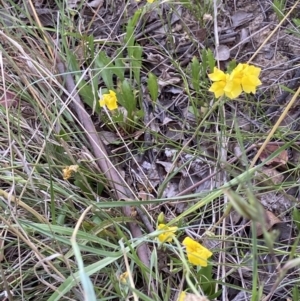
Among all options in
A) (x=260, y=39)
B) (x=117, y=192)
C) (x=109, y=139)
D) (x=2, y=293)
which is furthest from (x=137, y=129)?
(x=2, y=293)

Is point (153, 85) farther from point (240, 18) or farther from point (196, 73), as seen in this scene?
point (240, 18)

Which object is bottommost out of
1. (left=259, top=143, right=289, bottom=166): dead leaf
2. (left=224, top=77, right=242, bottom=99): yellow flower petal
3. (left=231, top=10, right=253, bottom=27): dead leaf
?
(left=259, top=143, right=289, bottom=166): dead leaf

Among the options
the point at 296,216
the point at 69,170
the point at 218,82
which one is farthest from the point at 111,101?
the point at 296,216

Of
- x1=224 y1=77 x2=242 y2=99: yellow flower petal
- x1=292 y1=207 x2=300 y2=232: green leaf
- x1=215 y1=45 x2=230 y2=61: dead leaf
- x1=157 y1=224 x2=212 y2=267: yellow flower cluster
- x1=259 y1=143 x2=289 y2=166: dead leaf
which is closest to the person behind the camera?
x1=157 y1=224 x2=212 y2=267: yellow flower cluster

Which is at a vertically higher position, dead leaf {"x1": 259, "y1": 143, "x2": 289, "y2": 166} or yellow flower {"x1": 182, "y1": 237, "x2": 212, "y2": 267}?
yellow flower {"x1": 182, "y1": 237, "x2": 212, "y2": 267}

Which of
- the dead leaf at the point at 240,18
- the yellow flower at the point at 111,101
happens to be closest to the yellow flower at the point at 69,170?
the yellow flower at the point at 111,101

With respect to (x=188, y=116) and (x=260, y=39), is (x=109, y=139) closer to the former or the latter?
(x=188, y=116)

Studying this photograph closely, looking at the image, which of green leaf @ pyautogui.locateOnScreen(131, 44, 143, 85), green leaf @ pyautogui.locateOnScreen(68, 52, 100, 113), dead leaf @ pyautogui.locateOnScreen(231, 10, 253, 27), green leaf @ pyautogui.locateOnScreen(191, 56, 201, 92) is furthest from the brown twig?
dead leaf @ pyautogui.locateOnScreen(231, 10, 253, 27)

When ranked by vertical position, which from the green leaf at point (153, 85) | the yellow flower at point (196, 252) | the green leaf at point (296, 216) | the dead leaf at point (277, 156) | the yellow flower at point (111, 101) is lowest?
the green leaf at point (296, 216)

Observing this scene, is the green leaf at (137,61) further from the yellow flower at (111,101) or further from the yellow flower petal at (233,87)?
the yellow flower petal at (233,87)

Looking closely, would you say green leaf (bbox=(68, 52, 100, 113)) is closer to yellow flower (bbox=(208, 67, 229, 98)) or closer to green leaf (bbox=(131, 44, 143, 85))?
green leaf (bbox=(131, 44, 143, 85))

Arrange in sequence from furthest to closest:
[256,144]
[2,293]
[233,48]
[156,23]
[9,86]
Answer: [156,23] → [233,48] → [9,86] → [256,144] → [2,293]
